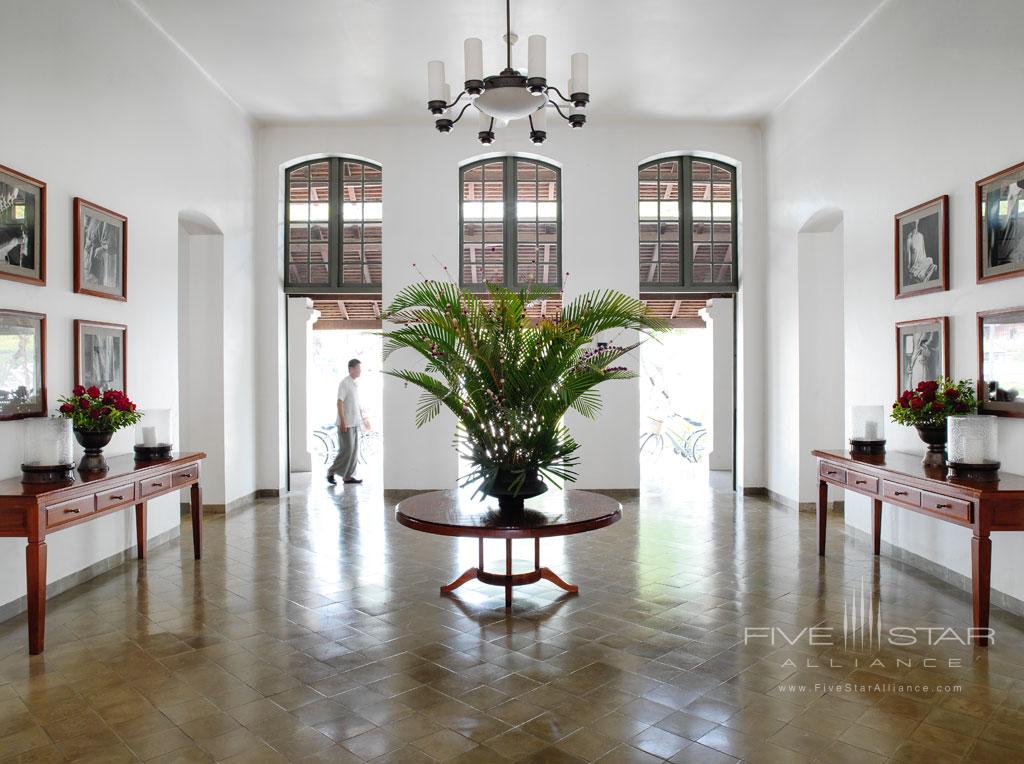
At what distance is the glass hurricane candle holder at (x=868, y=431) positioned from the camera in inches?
199

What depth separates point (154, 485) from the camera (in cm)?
476

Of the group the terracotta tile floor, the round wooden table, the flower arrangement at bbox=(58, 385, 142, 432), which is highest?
the flower arrangement at bbox=(58, 385, 142, 432)

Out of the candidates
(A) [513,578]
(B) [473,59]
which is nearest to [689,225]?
(B) [473,59]

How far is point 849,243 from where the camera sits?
6.16 m

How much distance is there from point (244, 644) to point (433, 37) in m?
4.76

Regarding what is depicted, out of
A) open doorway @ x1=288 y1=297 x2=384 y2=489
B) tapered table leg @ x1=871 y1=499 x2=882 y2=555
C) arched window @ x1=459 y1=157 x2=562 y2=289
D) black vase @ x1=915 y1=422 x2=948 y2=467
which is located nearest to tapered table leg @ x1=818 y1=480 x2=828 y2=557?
tapered table leg @ x1=871 y1=499 x2=882 y2=555

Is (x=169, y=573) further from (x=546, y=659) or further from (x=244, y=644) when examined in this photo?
(x=546, y=659)

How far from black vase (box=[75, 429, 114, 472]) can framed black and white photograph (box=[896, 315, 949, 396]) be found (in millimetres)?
5118

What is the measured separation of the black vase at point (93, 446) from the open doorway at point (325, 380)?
4.44 metres

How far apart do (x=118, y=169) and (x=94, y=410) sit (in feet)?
6.26

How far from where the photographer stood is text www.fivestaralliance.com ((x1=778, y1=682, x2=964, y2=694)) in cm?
309

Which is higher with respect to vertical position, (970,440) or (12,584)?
(970,440)

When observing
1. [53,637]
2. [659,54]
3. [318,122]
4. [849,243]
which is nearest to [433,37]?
[659,54]

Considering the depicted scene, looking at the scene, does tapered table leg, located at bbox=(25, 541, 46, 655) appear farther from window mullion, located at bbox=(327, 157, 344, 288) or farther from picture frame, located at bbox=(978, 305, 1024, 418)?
window mullion, located at bbox=(327, 157, 344, 288)
